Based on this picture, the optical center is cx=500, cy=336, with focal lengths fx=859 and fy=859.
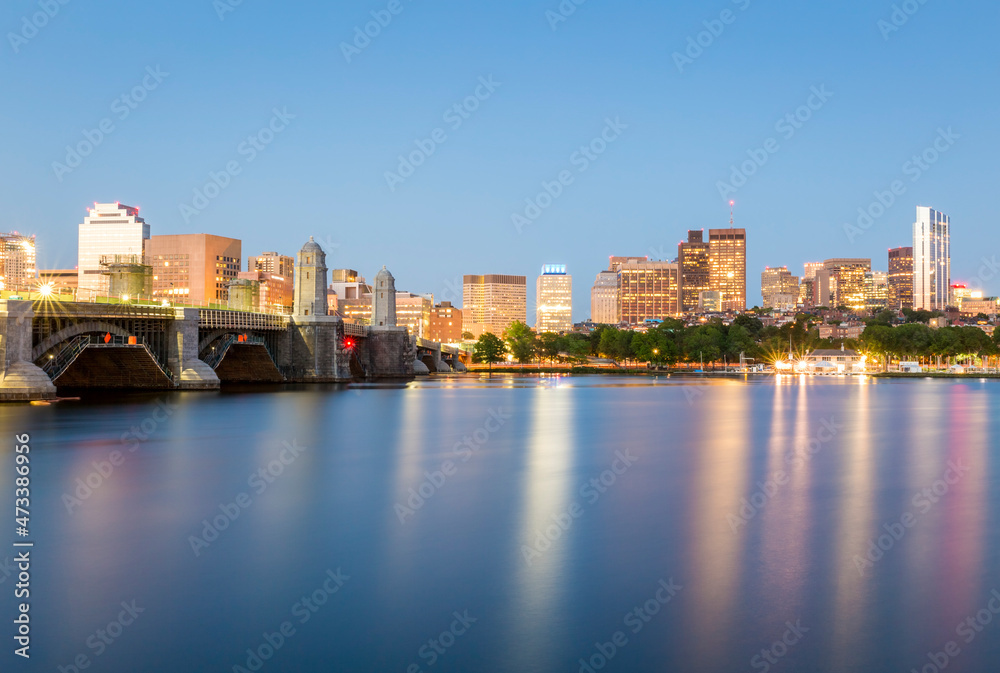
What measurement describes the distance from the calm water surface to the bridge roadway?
39.9ft

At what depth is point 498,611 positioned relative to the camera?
1456cm

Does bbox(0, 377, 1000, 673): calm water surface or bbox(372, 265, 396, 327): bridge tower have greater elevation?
bbox(372, 265, 396, 327): bridge tower

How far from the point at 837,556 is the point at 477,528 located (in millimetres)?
8155

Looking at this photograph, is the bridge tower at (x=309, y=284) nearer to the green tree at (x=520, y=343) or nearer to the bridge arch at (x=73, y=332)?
the bridge arch at (x=73, y=332)

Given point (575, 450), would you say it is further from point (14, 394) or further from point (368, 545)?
point (14, 394)

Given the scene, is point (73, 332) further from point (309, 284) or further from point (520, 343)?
point (520, 343)

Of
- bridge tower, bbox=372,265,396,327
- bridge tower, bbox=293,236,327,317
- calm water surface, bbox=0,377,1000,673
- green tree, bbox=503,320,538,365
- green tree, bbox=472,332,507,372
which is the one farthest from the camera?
green tree, bbox=503,320,538,365

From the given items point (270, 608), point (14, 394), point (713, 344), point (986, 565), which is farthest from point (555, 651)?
point (713, 344)

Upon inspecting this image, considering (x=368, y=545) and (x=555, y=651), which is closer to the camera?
(x=555, y=651)

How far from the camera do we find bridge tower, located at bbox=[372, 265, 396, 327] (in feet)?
378

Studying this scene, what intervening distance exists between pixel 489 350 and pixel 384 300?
6778cm

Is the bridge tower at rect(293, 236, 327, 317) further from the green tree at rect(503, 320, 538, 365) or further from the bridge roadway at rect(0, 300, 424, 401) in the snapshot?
the green tree at rect(503, 320, 538, 365)

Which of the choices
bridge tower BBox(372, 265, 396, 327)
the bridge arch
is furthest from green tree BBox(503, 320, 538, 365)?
the bridge arch

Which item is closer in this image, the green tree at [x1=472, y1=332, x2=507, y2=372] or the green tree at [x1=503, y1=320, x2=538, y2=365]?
the green tree at [x1=472, y1=332, x2=507, y2=372]
